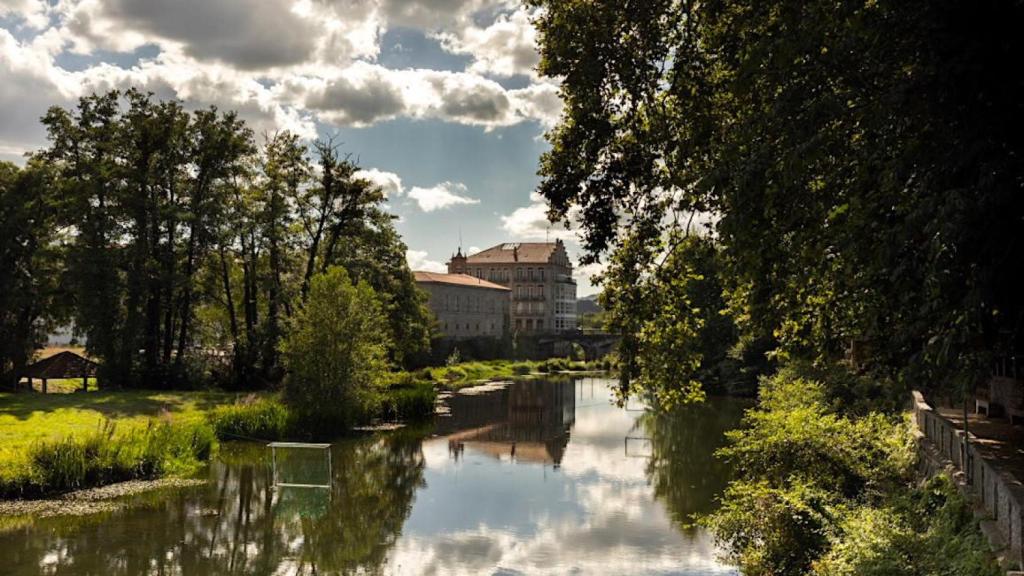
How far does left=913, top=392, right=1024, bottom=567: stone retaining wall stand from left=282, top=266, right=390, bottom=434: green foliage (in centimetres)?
1955

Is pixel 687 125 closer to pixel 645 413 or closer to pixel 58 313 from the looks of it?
pixel 645 413

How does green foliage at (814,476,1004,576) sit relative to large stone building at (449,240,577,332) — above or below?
below

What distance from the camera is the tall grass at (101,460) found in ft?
58.9

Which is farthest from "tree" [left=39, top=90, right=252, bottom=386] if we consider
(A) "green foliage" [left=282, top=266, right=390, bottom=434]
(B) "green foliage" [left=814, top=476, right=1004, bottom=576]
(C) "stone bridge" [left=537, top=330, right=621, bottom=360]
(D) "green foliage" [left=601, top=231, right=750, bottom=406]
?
(C) "stone bridge" [left=537, top=330, right=621, bottom=360]

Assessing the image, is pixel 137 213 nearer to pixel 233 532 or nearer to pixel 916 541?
pixel 233 532

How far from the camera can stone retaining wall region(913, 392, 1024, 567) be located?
7.70m

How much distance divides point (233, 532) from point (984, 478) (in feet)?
46.0

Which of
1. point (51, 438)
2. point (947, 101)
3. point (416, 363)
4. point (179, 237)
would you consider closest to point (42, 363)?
point (179, 237)

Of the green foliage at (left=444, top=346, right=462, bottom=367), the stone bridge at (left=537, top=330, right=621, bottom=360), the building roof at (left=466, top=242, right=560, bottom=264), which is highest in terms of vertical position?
the building roof at (left=466, top=242, right=560, bottom=264)

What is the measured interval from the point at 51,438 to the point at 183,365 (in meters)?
15.6

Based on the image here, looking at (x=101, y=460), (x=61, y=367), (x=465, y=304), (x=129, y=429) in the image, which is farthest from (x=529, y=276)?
(x=101, y=460)

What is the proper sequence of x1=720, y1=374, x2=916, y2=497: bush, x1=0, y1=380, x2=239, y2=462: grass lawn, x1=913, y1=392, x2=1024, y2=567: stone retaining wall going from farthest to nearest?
x1=0, y1=380, x2=239, y2=462: grass lawn, x1=720, y1=374, x2=916, y2=497: bush, x1=913, y1=392, x2=1024, y2=567: stone retaining wall

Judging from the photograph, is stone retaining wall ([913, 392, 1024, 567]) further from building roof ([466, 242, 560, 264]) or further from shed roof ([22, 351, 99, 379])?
building roof ([466, 242, 560, 264])

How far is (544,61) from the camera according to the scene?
38.0ft
